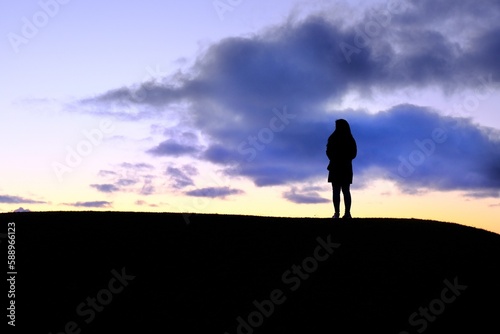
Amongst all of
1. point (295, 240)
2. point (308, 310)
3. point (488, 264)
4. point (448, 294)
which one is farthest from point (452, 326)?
point (295, 240)

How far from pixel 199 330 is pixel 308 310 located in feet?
8.15

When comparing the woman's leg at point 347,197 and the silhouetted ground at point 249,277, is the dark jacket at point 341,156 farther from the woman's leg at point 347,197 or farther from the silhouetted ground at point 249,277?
the silhouetted ground at point 249,277

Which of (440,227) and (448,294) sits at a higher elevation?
(440,227)

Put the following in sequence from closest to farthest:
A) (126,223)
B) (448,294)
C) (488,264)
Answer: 1. (448,294)
2. (488,264)
3. (126,223)

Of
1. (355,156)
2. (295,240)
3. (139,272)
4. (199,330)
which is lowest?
(199,330)

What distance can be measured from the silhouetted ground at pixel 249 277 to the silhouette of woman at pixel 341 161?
2.96ft

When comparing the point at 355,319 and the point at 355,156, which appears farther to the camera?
the point at 355,156

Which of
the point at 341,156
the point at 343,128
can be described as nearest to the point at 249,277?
the point at 341,156

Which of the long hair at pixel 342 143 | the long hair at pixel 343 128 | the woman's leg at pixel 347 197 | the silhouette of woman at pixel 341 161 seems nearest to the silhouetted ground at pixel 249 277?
the woman's leg at pixel 347 197

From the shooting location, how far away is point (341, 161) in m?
18.9

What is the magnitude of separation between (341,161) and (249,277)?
6066mm

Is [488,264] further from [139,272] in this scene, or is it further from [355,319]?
[139,272]

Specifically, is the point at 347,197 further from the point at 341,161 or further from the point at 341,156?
the point at 341,156

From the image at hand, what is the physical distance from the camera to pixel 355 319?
1248 centimetres
